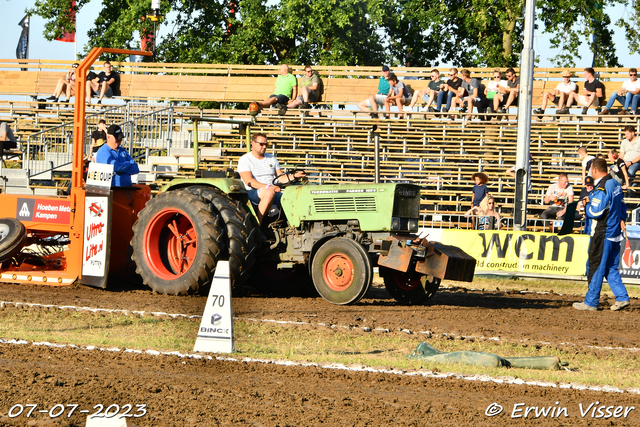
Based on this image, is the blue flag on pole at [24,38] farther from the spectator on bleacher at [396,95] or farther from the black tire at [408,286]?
the black tire at [408,286]

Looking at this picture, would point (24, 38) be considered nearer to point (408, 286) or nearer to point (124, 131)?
point (124, 131)

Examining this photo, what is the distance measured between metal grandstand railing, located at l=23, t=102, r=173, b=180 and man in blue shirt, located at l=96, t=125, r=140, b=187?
27.8 ft

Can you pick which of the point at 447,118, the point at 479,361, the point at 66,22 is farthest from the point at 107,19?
the point at 479,361

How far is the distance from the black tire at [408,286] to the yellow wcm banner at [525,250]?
4.84 m

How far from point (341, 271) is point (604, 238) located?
3.43 metres

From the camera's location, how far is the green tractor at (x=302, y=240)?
9.19m

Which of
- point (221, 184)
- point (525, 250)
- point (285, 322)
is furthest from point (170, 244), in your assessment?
point (525, 250)

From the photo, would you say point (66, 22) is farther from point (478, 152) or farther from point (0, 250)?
point (0, 250)

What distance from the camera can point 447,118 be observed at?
2183 centimetres

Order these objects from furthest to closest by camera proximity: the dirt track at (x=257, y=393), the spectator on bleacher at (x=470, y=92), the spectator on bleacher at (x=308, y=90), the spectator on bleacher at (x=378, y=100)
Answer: the spectator on bleacher at (x=378, y=100)
the spectator on bleacher at (x=308, y=90)
the spectator on bleacher at (x=470, y=92)
the dirt track at (x=257, y=393)

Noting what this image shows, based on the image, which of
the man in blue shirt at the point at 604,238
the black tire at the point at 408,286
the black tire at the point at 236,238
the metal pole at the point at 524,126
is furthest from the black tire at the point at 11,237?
the metal pole at the point at 524,126

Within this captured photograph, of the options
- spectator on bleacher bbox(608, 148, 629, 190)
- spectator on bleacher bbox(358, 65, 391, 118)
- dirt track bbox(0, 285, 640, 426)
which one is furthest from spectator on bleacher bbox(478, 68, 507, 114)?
dirt track bbox(0, 285, 640, 426)

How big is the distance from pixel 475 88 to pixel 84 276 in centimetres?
1420

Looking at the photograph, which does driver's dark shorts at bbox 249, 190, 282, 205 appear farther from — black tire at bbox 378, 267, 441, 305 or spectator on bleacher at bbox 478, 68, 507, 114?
spectator on bleacher at bbox 478, 68, 507, 114
